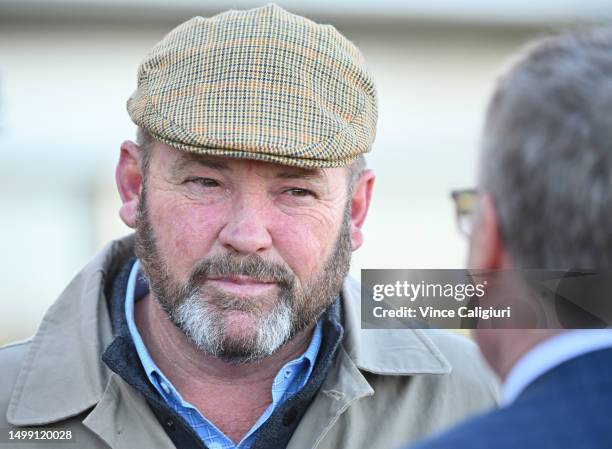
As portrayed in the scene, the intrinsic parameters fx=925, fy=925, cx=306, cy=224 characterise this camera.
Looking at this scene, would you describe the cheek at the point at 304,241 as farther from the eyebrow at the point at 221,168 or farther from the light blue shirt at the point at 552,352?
the light blue shirt at the point at 552,352

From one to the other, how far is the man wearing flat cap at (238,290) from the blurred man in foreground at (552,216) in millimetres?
913

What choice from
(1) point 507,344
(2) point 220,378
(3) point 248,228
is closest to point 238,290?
(3) point 248,228

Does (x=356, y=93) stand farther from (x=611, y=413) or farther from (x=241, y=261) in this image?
(x=611, y=413)

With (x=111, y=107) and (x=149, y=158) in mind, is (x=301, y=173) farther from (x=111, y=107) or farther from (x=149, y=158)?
(x=111, y=107)

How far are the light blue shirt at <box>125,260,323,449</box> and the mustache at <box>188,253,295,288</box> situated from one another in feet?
0.73

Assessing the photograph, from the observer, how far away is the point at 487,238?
125 centimetres

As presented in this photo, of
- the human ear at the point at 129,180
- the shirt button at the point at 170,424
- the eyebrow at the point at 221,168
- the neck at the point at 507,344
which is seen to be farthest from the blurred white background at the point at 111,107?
the neck at the point at 507,344

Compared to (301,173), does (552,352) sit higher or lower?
lower

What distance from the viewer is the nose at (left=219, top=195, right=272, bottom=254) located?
2.08 metres

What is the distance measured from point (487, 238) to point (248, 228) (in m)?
0.92

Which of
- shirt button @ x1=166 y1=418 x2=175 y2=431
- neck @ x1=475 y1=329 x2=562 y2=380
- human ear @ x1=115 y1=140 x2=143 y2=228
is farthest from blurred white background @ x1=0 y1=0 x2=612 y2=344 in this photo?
neck @ x1=475 y1=329 x2=562 y2=380

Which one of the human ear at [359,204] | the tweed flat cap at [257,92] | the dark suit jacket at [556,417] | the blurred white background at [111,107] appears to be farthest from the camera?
the blurred white background at [111,107]

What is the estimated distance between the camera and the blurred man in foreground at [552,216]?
1118mm

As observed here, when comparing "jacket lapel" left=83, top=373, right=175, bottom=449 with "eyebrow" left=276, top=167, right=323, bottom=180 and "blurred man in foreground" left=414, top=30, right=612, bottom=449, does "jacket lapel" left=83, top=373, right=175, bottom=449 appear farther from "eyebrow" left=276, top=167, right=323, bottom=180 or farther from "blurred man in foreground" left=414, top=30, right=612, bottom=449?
"blurred man in foreground" left=414, top=30, right=612, bottom=449
